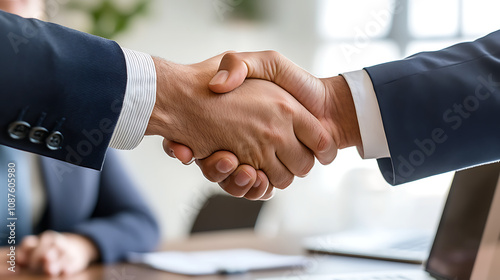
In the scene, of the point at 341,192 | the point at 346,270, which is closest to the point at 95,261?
the point at 346,270

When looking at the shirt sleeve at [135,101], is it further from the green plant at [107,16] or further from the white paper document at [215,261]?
the green plant at [107,16]

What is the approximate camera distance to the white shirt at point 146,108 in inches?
40.7

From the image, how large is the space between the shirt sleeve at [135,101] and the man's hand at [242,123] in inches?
1.1

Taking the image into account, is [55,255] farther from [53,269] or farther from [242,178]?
[242,178]

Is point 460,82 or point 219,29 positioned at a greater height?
point 460,82

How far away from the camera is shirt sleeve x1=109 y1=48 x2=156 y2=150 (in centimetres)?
103

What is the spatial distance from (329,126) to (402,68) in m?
0.22

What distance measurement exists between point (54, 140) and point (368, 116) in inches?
24.5

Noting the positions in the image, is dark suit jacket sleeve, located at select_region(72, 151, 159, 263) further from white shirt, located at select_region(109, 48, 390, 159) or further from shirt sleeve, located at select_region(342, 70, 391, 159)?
shirt sleeve, located at select_region(342, 70, 391, 159)

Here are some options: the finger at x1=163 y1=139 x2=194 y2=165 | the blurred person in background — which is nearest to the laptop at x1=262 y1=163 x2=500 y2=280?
the finger at x1=163 y1=139 x2=194 y2=165

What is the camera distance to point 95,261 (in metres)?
1.29

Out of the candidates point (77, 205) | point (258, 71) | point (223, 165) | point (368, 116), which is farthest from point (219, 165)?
point (77, 205)

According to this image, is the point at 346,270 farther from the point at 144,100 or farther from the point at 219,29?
the point at 219,29

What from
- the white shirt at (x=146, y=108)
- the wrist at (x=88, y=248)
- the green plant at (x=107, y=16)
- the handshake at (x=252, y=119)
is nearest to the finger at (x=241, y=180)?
the handshake at (x=252, y=119)
